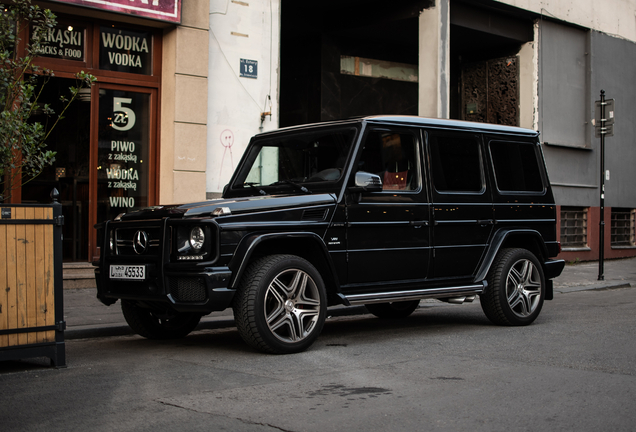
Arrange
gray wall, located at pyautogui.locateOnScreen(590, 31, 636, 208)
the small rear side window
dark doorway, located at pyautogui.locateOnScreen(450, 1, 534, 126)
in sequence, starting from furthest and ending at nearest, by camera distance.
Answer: gray wall, located at pyautogui.locateOnScreen(590, 31, 636, 208) → dark doorway, located at pyautogui.locateOnScreen(450, 1, 534, 126) → the small rear side window

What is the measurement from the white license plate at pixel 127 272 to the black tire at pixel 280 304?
0.86m

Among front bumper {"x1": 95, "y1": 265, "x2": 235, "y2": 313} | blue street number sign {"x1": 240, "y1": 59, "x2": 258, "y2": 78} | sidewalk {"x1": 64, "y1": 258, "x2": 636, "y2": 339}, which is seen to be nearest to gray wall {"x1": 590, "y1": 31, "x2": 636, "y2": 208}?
sidewalk {"x1": 64, "y1": 258, "x2": 636, "y2": 339}

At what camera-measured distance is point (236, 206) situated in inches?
231

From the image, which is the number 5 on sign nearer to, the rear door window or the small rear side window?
the rear door window

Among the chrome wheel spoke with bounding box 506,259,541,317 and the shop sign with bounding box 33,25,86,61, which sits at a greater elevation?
the shop sign with bounding box 33,25,86,61

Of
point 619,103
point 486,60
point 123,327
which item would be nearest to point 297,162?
point 123,327

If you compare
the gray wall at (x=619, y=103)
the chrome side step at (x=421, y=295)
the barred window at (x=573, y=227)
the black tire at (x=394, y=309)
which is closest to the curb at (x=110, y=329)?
the black tire at (x=394, y=309)

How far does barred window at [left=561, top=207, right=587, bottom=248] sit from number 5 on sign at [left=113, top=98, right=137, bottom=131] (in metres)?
11.1

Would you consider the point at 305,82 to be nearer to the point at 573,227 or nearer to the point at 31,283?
the point at 573,227

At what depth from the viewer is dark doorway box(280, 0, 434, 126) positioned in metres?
16.5

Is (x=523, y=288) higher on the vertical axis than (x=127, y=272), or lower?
lower

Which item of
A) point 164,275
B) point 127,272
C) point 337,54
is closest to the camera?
point 164,275

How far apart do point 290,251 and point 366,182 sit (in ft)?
3.03

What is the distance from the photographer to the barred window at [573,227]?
58.7ft
